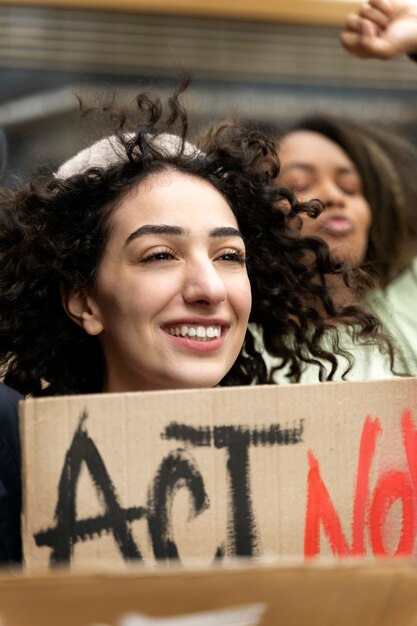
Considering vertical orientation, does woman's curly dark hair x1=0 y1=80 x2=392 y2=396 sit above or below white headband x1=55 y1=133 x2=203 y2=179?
below

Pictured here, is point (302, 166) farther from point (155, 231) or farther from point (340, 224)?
point (155, 231)

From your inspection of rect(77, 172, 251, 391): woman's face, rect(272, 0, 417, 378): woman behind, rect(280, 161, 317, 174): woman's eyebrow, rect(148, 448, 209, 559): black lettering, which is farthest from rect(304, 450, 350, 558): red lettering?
rect(280, 161, 317, 174): woman's eyebrow

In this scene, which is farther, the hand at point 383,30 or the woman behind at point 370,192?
the woman behind at point 370,192

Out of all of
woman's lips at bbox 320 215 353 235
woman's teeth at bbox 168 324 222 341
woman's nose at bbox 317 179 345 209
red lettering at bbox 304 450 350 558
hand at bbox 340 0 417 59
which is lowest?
red lettering at bbox 304 450 350 558

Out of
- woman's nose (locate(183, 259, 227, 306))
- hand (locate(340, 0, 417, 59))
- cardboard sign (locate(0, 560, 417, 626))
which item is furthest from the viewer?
hand (locate(340, 0, 417, 59))

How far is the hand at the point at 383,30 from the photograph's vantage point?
2.46 metres

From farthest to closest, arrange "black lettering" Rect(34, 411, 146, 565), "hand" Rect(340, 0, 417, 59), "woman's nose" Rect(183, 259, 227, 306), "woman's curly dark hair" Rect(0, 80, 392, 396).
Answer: "hand" Rect(340, 0, 417, 59), "woman's curly dark hair" Rect(0, 80, 392, 396), "woman's nose" Rect(183, 259, 227, 306), "black lettering" Rect(34, 411, 146, 565)

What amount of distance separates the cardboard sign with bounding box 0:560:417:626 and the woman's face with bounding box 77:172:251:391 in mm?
652

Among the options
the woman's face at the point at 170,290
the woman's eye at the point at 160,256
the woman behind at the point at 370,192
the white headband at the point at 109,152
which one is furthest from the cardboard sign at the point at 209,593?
the woman behind at the point at 370,192

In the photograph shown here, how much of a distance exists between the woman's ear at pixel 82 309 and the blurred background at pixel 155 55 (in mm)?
1195

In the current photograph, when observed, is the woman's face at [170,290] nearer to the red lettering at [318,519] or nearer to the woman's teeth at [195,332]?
the woman's teeth at [195,332]

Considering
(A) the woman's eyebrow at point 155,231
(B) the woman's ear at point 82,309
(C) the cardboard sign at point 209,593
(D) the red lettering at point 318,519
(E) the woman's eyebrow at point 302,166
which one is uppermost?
(E) the woman's eyebrow at point 302,166

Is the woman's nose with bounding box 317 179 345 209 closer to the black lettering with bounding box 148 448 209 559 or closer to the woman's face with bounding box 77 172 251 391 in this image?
the woman's face with bounding box 77 172 251 391

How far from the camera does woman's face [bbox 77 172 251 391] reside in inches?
67.2
